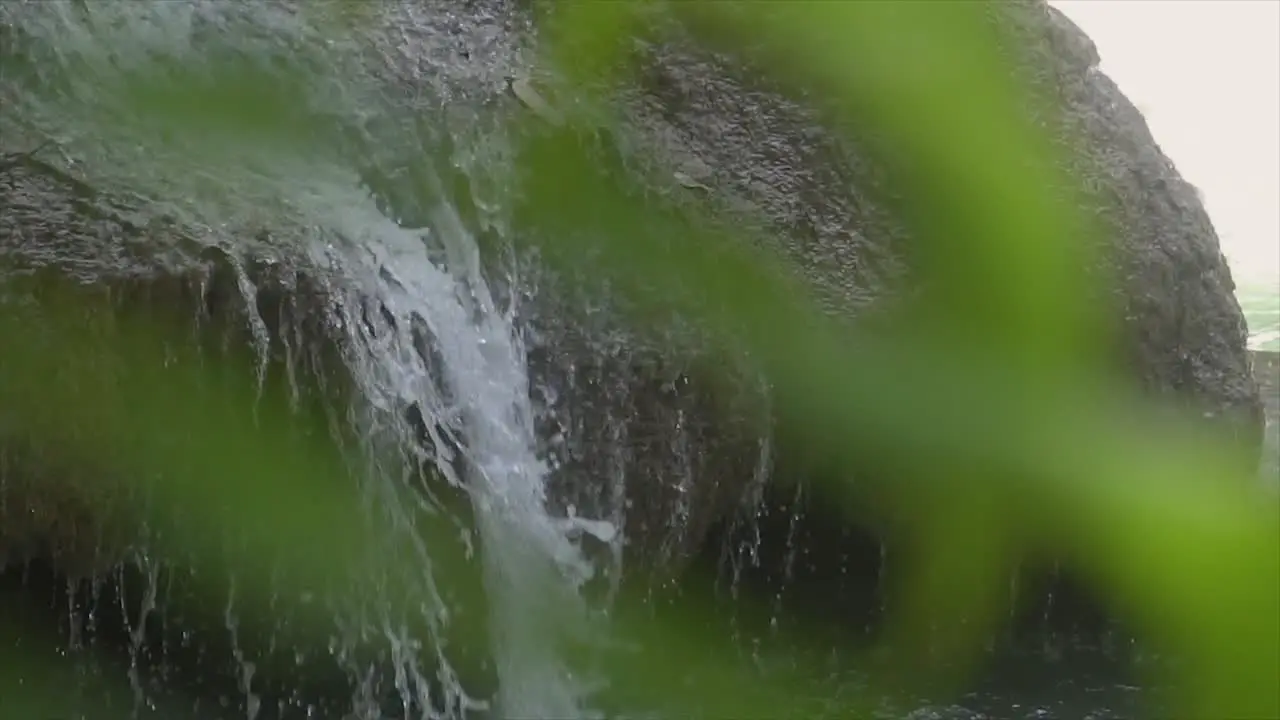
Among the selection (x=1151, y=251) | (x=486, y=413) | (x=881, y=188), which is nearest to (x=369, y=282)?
(x=486, y=413)

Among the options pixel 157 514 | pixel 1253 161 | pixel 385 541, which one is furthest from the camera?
pixel 1253 161

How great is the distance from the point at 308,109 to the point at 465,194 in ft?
1.08

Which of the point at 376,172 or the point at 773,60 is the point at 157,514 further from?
the point at 773,60

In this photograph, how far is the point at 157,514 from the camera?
231cm

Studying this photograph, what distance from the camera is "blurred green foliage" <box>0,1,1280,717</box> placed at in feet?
8.86

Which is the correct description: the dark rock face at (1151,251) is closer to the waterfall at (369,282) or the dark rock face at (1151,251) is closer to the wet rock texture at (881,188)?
the wet rock texture at (881,188)

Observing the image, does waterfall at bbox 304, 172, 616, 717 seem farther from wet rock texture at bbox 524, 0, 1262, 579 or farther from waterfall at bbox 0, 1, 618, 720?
wet rock texture at bbox 524, 0, 1262, 579

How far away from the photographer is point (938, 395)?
2900 millimetres

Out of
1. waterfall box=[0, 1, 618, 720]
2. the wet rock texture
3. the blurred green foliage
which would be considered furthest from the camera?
the wet rock texture

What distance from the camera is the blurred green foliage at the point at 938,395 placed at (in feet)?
8.86

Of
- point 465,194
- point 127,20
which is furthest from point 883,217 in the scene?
point 127,20

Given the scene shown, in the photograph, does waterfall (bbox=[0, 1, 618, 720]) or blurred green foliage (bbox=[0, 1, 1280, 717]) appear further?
blurred green foliage (bbox=[0, 1, 1280, 717])

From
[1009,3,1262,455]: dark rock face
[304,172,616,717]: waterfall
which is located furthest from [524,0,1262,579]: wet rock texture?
[304,172,616,717]: waterfall

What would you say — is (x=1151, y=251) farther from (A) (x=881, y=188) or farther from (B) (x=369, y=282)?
(B) (x=369, y=282)
